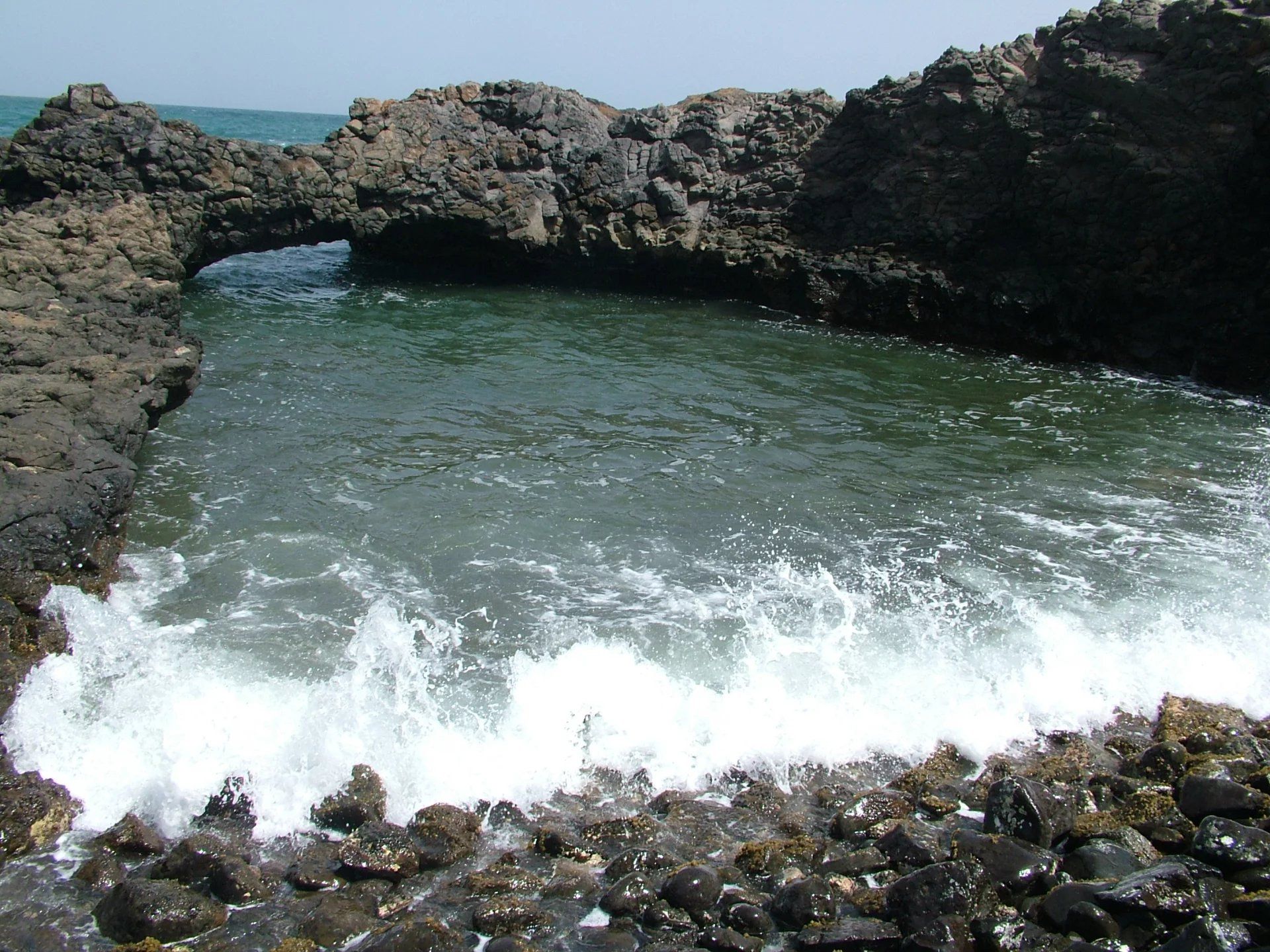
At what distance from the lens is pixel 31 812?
20.0ft

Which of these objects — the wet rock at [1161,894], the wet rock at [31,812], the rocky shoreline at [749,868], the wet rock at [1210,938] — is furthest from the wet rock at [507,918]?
the wet rock at [1210,938]

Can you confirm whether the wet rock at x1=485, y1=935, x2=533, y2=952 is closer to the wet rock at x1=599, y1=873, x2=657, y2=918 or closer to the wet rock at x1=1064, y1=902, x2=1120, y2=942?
the wet rock at x1=599, y1=873, x2=657, y2=918

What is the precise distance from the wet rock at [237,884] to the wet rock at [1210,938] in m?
4.73

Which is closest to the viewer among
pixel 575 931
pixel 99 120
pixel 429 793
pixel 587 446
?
pixel 575 931

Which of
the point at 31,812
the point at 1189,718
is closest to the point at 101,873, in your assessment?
the point at 31,812

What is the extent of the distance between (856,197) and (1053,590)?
53.6 ft

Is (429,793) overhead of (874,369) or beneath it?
beneath

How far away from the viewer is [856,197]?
24094 mm

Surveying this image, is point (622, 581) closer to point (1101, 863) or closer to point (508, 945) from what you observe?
point (508, 945)

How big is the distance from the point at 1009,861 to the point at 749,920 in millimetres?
1566

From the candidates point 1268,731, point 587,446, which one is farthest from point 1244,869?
point 587,446

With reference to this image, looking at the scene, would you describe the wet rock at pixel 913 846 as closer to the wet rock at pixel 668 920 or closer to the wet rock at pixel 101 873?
the wet rock at pixel 668 920

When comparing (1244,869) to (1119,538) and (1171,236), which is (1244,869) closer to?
(1119,538)

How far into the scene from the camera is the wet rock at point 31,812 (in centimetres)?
595
